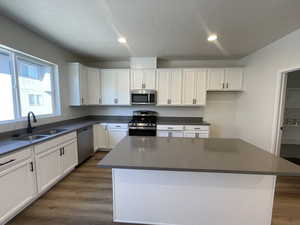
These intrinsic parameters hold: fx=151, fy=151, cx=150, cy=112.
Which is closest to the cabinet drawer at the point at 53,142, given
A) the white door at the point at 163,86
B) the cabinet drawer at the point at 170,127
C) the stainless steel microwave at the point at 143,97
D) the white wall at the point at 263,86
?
the stainless steel microwave at the point at 143,97

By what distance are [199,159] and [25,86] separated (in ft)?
10.0

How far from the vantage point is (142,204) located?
1.65m

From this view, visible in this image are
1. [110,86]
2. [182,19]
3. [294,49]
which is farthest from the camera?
[110,86]

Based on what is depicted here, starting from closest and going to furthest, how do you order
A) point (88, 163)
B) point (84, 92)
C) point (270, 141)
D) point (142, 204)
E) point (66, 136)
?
1. point (142, 204)
2. point (66, 136)
3. point (270, 141)
4. point (88, 163)
5. point (84, 92)

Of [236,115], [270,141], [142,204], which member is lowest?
[142,204]

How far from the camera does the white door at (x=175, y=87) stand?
13.3 ft

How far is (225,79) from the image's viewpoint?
3.98 metres

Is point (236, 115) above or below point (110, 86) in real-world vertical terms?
below

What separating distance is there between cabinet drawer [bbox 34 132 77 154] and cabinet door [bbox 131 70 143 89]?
1.96 metres

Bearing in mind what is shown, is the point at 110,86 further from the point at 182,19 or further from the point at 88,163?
the point at 182,19

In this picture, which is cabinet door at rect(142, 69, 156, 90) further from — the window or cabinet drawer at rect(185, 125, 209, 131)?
the window

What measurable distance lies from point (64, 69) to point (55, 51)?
17.6 inches

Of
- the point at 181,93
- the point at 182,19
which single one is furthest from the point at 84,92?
the point at 182,19

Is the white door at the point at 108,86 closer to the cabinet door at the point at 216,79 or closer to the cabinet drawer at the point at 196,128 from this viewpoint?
the cabinet drawer at the point at 196,128
